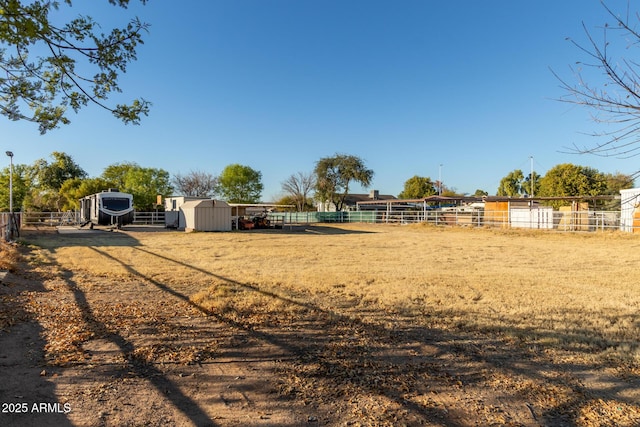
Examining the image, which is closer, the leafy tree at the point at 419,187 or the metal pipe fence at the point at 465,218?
the metal pipe fence at the point at 465,218

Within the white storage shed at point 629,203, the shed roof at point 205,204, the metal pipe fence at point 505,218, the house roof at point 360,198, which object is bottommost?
the metal pipe fence at point 505,218

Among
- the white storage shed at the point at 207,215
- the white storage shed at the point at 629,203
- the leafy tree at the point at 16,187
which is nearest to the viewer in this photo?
the white storage shed at the point at 629,203

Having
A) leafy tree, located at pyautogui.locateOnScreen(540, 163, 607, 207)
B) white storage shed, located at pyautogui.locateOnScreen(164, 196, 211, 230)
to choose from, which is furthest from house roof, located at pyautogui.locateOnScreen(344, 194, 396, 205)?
white storage shed, located at pyautogui.locateOnScreen(164, 196, 211, 230)

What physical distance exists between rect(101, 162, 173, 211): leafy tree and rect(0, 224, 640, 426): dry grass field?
40101 mm

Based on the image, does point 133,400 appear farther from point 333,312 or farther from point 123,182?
point 123,182

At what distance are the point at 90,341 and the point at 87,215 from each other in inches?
1236

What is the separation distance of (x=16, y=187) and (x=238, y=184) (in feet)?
86.9

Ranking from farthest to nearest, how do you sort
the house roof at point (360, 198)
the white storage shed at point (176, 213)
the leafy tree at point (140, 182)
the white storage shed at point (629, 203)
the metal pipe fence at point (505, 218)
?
the house roof at point (360, 198), the leafy tree at point (140, 182), the white storage shed at point (176, 213), the metal pipe fence at point (505, 218), the white storage shed at point (629, 203)

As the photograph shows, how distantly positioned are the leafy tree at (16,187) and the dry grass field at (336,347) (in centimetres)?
4051

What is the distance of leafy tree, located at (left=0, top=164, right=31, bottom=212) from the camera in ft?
135

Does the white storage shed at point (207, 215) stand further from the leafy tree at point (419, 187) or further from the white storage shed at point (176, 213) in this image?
the leafy tree at point (419, 187)

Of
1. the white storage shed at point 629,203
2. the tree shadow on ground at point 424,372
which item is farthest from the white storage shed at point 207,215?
the white storage shed at point 629,203

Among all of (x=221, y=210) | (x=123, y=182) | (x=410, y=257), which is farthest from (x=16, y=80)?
(x=123, y=182)

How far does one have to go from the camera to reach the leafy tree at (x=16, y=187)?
41094 mm
